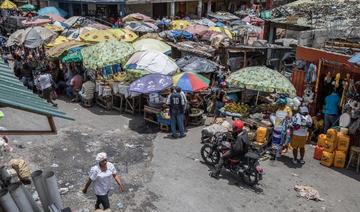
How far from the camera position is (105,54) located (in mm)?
14508

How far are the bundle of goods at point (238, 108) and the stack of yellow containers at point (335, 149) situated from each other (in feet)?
9.43

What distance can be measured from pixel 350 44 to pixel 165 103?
19.9 ft

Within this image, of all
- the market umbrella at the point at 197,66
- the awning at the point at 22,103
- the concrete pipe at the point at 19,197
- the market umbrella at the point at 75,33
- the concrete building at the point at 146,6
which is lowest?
the market umbrella at the point at 197,66

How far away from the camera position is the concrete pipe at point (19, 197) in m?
4.22

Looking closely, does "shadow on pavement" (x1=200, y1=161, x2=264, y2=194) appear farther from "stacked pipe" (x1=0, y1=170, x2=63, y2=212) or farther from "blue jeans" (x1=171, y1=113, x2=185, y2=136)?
"stacked pipe" (x1=0, y1=170, x2=63, y2=212)

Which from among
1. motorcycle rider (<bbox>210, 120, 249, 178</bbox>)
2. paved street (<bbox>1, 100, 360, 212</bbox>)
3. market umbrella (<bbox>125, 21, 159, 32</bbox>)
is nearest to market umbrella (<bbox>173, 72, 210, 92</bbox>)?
paved street (<bbox>1, 100, 360, 212</bbox>)

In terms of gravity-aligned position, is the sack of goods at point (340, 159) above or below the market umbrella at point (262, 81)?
below

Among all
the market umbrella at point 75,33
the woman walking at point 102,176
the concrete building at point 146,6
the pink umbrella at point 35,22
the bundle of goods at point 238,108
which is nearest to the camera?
the woman walking at point 102,176

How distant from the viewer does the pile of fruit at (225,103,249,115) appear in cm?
1268

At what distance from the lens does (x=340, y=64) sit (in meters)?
11.3

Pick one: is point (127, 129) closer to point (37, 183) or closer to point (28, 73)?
point (28, 73)

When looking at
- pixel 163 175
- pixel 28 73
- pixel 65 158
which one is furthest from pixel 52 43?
pixel 163 175

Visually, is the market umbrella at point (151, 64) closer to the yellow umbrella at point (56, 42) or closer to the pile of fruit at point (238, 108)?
the pile of fruit at point (238, 108)

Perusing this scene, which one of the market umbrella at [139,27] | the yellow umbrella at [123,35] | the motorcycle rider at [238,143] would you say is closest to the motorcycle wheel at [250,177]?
the motorcycle rider at [238,143]
